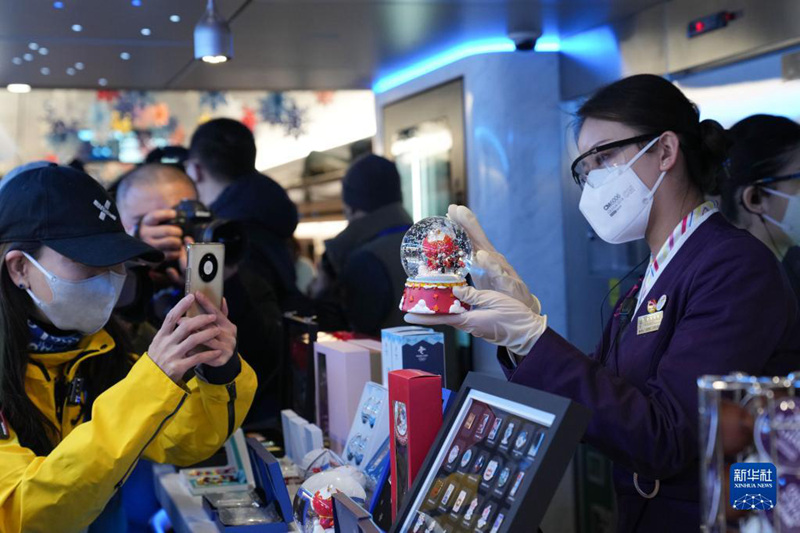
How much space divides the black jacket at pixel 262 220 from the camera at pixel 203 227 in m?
0.51

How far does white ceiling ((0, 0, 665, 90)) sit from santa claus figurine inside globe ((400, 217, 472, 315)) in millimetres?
1786

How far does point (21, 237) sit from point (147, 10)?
68.2 inches

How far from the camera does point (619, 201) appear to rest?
6.10 ft

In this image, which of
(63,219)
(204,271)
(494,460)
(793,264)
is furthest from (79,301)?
(793,264)

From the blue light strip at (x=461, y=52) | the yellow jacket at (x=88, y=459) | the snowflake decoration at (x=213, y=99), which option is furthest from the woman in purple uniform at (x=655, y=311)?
the snowflake decoration at (x=213, y=99)

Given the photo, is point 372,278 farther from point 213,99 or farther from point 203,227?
point 213,99

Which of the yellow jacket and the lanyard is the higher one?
the lanyard

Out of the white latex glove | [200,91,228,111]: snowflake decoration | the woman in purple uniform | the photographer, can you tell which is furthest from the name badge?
[200,91,228,111]: snowflake decoration

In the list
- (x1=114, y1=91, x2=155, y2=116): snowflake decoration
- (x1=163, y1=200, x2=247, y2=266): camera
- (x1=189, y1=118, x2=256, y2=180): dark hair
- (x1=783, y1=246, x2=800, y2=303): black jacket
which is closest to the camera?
(x1=163, y1=200, x2=247, y2=266): camera

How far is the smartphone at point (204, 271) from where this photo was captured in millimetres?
1887

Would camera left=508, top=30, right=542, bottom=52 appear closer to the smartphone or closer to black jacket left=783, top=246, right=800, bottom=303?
black jacket left=783, top=246, right=800, bottom=303

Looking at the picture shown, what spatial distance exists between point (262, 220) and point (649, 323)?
2.15 m

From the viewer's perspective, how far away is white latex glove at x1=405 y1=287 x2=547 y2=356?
166cm

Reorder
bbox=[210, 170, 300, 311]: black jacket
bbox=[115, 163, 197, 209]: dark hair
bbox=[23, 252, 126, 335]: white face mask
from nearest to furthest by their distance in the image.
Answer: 1. bbox=[23, 252, 126, 335]: white face mask
2. bbox=[115, 163, 197, 209]: dark hair
3. bbox=[210, 170, 300, 311]: black jacket
